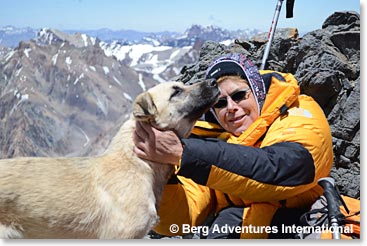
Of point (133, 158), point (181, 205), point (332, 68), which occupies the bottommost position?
point (181, 205)

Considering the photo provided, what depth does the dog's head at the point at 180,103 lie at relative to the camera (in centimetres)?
279

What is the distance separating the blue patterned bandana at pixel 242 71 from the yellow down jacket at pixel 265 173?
0.06 meters

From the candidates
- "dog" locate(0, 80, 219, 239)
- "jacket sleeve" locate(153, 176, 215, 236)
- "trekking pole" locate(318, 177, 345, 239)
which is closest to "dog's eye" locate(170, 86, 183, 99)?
"dog" locate(0, 80, 219, 239)

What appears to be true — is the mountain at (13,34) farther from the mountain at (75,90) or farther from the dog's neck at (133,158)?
the mountain at (75,90)

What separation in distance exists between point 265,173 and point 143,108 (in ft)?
2.56

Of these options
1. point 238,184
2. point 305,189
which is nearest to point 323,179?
point 305,189

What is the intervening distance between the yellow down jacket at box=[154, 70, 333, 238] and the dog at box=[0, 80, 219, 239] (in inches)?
9.4

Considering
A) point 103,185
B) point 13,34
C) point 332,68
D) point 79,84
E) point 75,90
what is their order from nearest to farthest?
point 103,185, point 13,34, point 332,68, point 79,84, point 75,90

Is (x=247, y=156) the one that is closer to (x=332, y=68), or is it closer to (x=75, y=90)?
(x=332, y=68)

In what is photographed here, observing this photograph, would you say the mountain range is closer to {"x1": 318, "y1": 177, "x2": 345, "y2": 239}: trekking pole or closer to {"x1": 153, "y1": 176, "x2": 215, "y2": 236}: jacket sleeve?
{"x1": 153, "y1": 176, "x2": 215, "y2": 236}: jacket sleeve

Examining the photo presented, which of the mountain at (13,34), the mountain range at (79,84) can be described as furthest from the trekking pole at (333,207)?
the mountain range at (79,84)

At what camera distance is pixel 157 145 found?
106 inches

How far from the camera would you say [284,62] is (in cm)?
450

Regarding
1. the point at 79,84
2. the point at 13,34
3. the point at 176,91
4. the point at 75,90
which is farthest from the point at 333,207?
the point at 75,90
